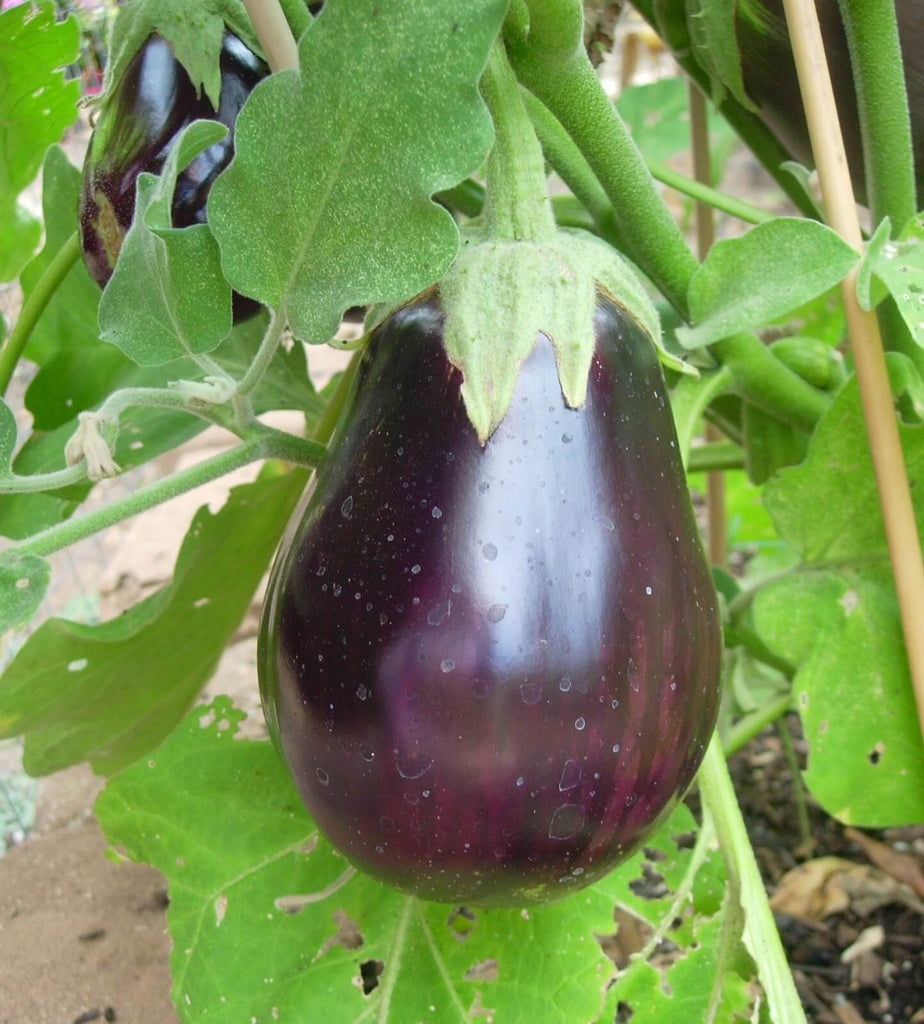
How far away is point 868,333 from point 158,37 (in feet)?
1.49

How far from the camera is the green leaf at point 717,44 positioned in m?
0.80

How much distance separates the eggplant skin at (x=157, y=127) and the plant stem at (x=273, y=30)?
97 mm

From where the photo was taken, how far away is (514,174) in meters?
0.57

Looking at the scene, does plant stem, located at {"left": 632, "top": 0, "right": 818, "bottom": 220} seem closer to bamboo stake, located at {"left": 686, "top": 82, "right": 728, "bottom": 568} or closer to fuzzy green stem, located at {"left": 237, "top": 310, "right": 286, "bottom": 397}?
bamboo stake, located at {"left": 686, "top": 82, "right": 728, "bottom": 568}

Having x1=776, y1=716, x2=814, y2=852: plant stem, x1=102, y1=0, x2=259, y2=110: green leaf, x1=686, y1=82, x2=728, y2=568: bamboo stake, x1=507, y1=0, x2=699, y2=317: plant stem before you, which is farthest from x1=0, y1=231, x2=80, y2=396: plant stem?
x1=776, y1=716, x2=814, y2=852: plant stem

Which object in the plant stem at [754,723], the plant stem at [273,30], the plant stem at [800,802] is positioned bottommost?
the plant stem at [800,802]

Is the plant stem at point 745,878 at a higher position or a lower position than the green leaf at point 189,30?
lower

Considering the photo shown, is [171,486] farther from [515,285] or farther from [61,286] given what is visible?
[61,286]

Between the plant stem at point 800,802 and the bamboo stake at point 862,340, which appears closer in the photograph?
the bamboo stake at point 862,340

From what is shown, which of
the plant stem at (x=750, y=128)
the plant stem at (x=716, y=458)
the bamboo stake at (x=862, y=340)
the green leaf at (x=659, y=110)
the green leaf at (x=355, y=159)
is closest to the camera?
the green leaf at (x=355, y=159)

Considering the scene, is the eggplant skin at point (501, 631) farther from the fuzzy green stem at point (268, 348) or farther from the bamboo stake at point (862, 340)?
the bamboo stake at point (862, 340)

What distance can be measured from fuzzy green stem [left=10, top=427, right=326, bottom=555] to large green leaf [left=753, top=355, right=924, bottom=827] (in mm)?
347

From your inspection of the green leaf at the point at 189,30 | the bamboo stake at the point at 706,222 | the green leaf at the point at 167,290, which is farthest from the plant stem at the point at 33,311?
the bamboo stake at the point at 706,222

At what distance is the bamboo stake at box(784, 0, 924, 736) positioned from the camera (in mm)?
654
